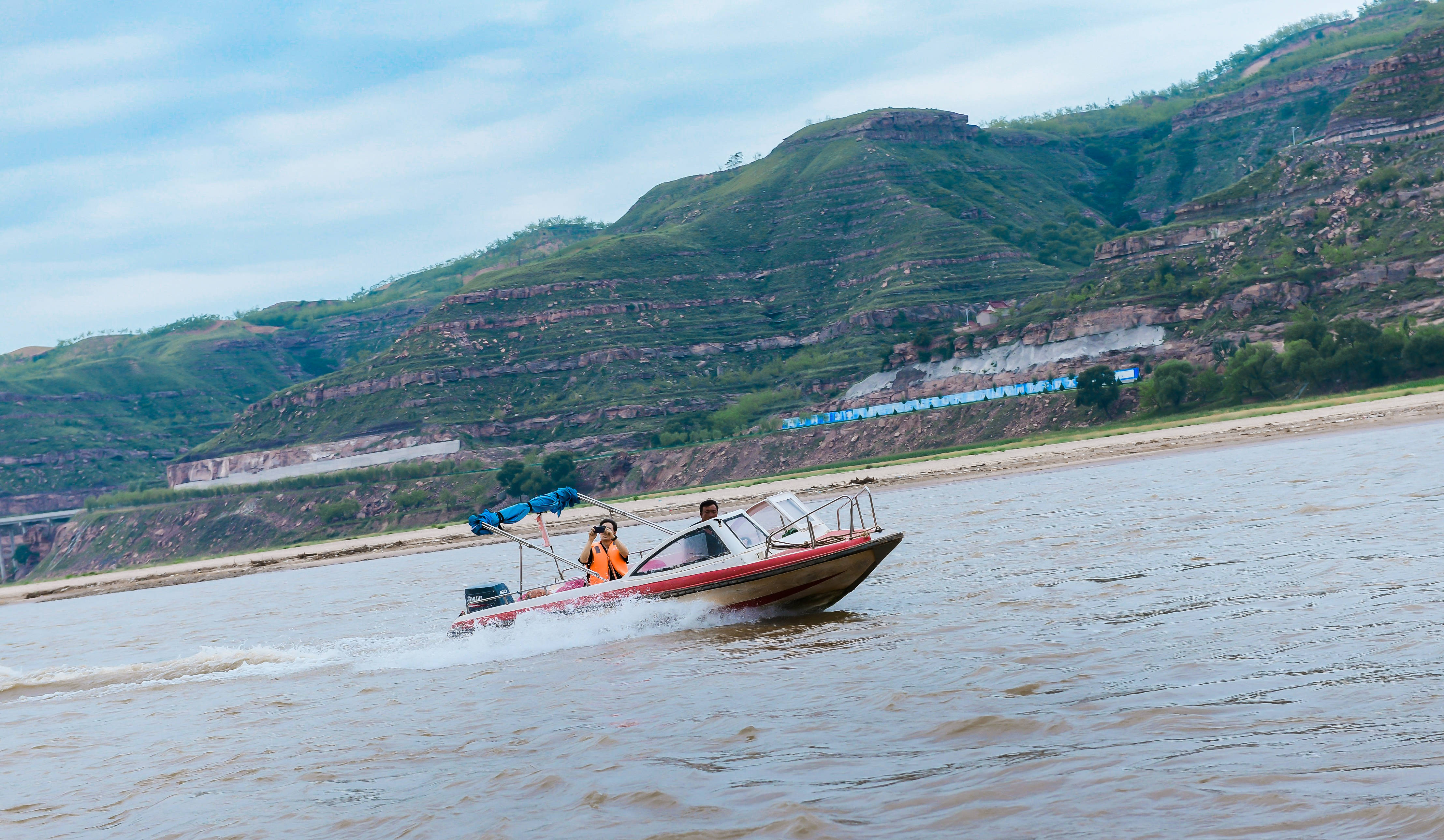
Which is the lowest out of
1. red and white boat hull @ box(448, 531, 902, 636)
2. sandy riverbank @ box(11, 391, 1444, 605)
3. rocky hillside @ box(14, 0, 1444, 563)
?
sandy riverbank @ box(11, 391, 1444, 605)

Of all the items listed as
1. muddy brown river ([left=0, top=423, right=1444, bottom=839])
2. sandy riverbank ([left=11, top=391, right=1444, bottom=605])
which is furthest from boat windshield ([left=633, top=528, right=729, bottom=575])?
sandy riverbank ([left=11, top=391, right=1444, bottom=605])

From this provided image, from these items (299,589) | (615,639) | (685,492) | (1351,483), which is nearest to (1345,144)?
(685,492)

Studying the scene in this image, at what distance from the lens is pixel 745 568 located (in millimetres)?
17047

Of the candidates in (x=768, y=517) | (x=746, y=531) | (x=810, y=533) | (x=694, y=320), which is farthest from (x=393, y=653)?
(x=694, y=320)

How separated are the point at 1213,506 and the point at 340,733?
18386 millimetres

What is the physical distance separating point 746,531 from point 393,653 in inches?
269

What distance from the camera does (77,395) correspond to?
194m

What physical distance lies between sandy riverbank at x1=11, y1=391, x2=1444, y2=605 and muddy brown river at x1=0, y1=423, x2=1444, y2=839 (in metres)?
22.2

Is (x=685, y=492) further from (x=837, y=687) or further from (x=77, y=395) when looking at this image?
(x=77, y=395)

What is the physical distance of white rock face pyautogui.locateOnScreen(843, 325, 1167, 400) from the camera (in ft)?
300

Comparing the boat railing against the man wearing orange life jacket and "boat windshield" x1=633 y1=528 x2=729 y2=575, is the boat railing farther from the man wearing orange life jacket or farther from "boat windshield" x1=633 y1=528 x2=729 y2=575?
the man wearing orange life jacket

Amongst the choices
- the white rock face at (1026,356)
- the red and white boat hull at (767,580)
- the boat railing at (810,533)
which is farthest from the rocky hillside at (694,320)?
the red and white boat hull at (767,580)

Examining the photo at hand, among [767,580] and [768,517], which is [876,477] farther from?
[767,580]

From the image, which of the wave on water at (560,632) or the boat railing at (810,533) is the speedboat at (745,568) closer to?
the boat railing at (810,533)
